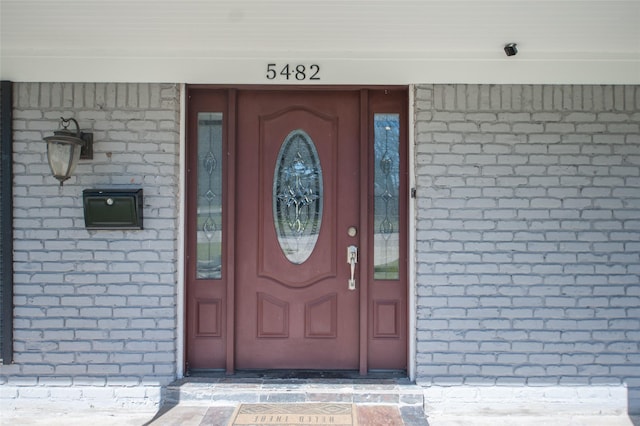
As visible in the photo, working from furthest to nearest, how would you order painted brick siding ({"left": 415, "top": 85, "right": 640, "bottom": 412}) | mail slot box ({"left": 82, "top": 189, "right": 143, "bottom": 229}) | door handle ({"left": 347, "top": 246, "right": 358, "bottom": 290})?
1. door handle ({"left": 347, "top": 246, "right": 358, "bottom": 290})
2. painted brick siding ({"left": 415, "top": 85, "right": 640, "bottom": 412})
3. mail slot box ({"left": 82, "top": 189, "right": 143, "bottom": 229})

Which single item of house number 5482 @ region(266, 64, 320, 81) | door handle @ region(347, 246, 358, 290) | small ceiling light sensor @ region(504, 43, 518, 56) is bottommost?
door handle @ region(347, 246, 358, 290)

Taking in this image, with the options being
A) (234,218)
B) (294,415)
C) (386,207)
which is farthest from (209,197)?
(294,415)

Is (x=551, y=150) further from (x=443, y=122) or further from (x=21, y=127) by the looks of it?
(x=21, y=127)

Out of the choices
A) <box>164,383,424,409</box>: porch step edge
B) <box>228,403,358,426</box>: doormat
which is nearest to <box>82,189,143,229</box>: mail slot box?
<box>164,383,424,409</box>: porch step edge

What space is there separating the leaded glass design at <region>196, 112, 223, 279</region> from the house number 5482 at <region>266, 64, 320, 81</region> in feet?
1.78

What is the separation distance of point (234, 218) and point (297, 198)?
0.51 meters

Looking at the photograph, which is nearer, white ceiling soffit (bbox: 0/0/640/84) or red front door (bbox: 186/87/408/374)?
white ceiling soffit (bbox: 0/0/640/84)

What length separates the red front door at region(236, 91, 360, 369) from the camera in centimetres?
381

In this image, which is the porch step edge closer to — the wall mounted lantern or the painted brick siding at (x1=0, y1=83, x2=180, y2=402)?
the painted brick siding at (x1=0, y1=83, x2=180, y2=402)

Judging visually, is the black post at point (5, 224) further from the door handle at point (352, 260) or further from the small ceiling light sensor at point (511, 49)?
the small ceiling light sensor at point (511, 49)

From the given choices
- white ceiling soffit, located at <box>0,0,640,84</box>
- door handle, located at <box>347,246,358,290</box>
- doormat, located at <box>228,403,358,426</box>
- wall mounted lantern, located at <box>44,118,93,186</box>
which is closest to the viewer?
white ceiling soffit, located at <box>0,0,640,84</box>

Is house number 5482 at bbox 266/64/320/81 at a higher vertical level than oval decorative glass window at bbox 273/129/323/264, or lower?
higher

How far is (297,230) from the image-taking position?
382cm

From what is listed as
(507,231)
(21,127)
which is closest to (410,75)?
(507,231)
